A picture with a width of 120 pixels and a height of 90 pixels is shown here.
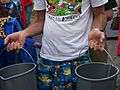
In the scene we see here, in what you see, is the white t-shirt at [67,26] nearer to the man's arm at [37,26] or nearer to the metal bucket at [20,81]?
the man's arm at [37,26]

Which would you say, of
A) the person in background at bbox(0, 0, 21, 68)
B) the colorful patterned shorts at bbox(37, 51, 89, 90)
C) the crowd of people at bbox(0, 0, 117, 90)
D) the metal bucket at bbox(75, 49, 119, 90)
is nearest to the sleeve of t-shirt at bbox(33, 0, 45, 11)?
the crowd of people at bbox(0, 0, 117, 90)

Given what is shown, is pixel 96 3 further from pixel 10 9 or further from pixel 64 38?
pixel 10 9

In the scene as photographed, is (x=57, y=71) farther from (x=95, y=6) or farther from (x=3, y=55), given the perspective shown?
(x=3, y=55)

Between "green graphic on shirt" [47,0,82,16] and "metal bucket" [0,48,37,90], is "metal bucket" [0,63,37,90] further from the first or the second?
"green graphic on shirt" [47,0,82,16]

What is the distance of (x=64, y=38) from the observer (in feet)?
6.09

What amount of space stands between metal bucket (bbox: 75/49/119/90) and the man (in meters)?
0.24

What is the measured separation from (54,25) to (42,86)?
1.34ft

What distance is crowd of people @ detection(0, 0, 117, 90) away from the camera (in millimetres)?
1828

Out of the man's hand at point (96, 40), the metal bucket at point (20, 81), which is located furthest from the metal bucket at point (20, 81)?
the man's hand at point (96, 40)

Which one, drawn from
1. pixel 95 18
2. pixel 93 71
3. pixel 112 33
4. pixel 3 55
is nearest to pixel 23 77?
pixel 93 71

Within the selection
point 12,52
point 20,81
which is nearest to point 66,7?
point 20,81

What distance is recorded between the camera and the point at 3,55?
242 centimetres

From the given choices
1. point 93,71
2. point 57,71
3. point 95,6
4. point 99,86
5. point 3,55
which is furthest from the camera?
point 3,55

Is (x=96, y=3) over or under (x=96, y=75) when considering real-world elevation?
over
